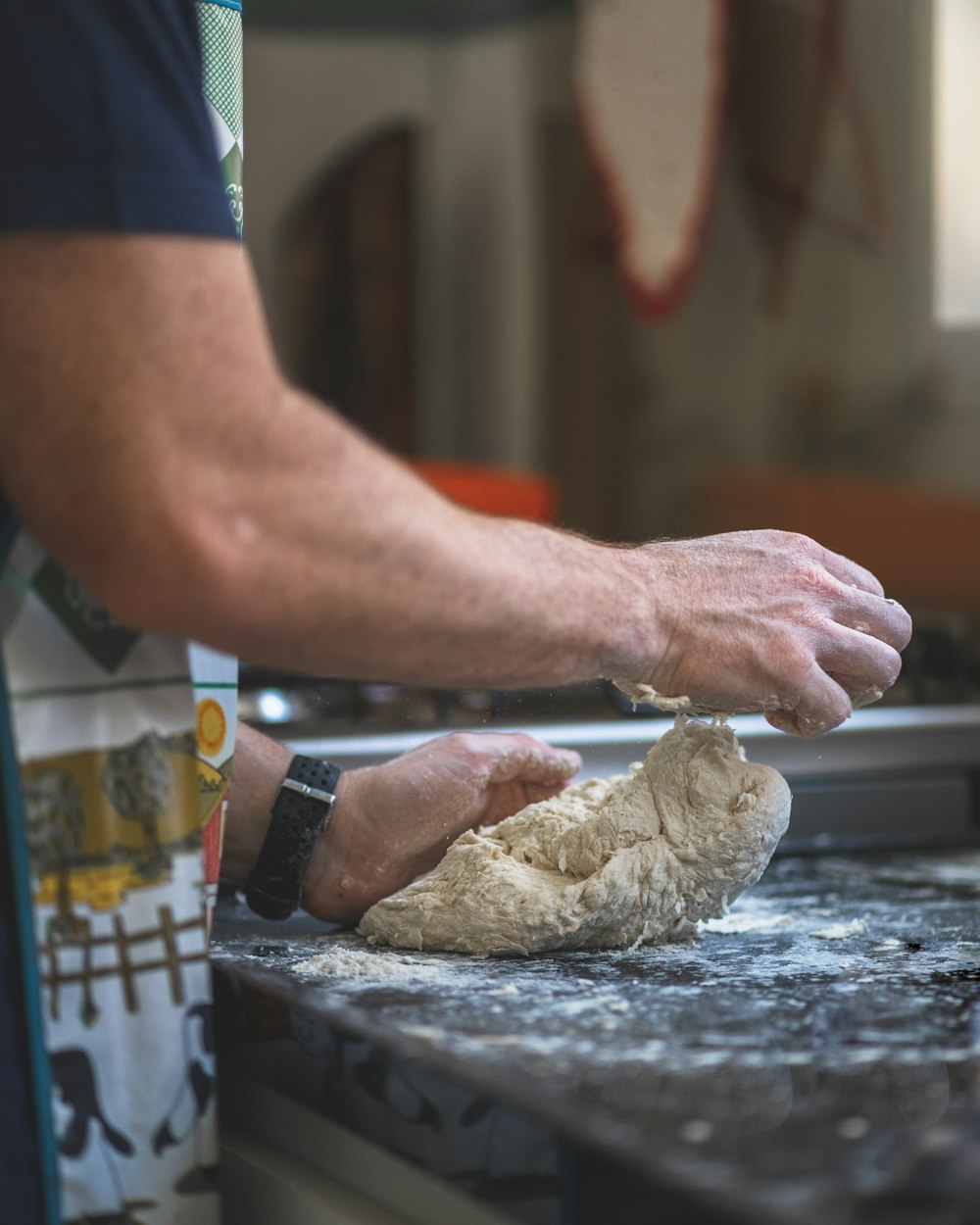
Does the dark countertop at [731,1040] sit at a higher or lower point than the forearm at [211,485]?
lower

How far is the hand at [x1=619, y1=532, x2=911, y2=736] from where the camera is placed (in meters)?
0.79

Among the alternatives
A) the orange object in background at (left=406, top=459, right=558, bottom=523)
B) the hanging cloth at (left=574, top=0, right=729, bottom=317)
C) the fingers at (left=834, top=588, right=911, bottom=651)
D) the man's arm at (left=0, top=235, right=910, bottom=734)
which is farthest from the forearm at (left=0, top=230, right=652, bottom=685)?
the hanging cloth at (left=574, top=0, right=729, bottom=317)

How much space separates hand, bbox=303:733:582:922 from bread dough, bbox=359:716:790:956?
0.13 feet

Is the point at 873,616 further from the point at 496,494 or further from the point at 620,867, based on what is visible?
the point at 496,494

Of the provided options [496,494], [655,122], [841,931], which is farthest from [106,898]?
[655,122]

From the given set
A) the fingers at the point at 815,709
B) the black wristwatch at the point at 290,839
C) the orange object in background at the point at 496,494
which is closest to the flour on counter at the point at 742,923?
the fingers at the point at 815,709

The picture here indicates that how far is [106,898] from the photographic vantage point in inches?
26.7

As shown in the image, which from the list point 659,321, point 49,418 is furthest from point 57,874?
point 659,321

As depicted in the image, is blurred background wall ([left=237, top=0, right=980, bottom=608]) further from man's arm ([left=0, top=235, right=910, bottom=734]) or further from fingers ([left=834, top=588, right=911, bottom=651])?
man's arm ([left=0, top=235, right=910, bottom=734])

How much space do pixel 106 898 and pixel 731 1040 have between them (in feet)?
0.94

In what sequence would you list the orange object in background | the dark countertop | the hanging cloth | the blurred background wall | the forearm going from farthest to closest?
the blurred background wall → the hanging cloth → the orange object in background → the forearm → the dark countertop

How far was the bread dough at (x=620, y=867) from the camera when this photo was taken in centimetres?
83

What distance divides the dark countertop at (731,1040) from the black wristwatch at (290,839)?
2 centimetres

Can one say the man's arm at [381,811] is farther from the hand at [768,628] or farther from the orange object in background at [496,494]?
the orange object in background at [496,494]
